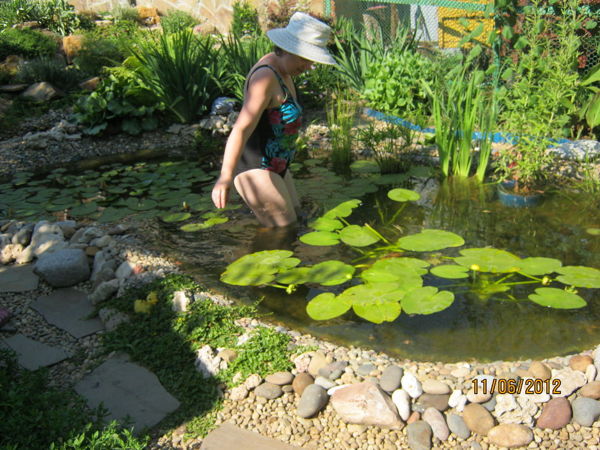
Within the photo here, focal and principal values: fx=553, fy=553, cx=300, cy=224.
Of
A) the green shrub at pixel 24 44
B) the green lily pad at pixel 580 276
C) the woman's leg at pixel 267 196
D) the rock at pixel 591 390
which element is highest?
the green shrub at pixel 24 44

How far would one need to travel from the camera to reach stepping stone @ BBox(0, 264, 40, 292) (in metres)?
2.89

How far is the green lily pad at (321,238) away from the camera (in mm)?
3137

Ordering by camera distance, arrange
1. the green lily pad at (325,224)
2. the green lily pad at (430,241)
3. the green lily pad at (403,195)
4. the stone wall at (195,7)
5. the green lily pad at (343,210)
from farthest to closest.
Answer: the stone wall at (195,7) → the green lily pad at (403,195) → the green lily pad at (343,210) → the green lily pad at (325,224) → the green lily pad at (430,241)

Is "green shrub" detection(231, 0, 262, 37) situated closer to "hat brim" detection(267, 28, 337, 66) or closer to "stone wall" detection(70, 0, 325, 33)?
"stone wall" detection(70, 0, 325, 33)

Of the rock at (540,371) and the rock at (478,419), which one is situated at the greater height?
the rock at (540,371)

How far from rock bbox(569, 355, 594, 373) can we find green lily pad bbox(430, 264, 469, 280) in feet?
2.35

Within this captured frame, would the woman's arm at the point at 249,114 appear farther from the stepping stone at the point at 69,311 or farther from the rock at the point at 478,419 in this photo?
the rock at the point at 478,419

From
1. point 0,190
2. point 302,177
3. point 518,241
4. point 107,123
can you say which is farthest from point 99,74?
point 518,241

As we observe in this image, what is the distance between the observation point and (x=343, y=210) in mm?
3562

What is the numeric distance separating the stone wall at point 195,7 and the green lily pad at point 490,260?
8.76m

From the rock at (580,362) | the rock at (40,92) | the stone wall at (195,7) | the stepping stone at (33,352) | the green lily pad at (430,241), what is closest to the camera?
the rock at (580,362)

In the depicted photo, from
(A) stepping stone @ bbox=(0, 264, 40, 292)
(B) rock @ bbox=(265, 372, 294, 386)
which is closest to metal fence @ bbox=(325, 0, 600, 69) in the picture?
(A) stepping stone @ bbox=(0, 264, 40, 292)

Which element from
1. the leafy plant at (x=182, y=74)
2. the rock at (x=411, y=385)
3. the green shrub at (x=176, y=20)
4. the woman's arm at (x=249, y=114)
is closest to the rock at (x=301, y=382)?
the rock at (x=411, y=385)

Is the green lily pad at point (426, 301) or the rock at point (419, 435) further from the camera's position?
the green lily pad at point (426, 301)
